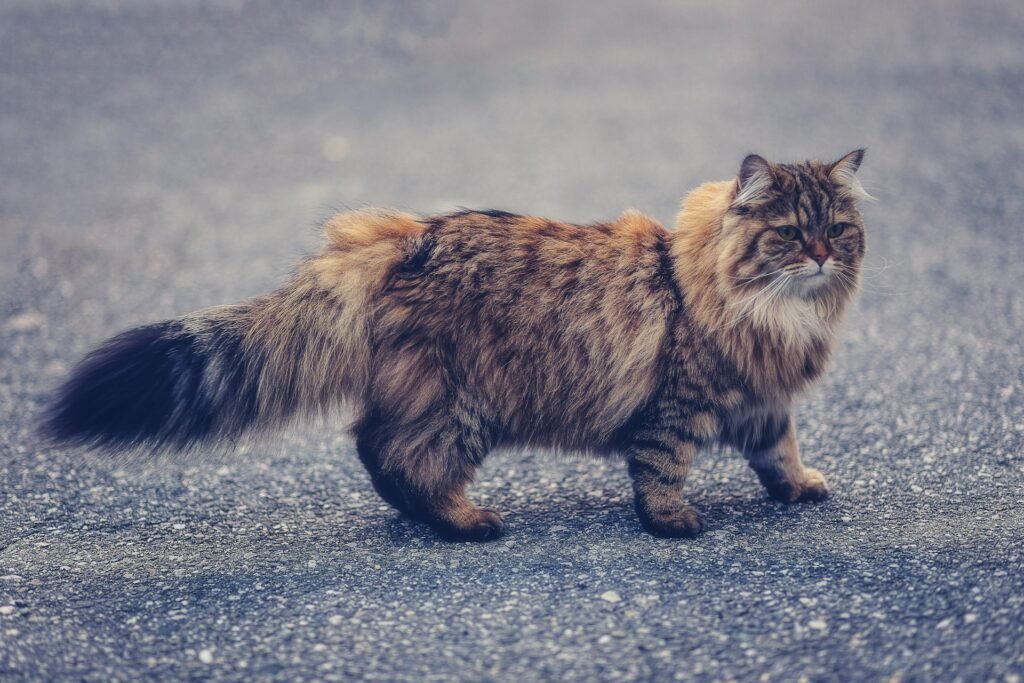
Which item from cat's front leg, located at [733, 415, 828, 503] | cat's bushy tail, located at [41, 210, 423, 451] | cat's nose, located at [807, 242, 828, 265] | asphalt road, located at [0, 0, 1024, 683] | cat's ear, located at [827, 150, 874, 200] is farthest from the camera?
cat's front leg, located at [733, 415, 828, 503]

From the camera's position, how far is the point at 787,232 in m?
3.47

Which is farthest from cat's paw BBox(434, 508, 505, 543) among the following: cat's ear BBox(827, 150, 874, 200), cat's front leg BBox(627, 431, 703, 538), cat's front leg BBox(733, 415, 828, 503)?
cat's ear BBox(827, 150, 874, 200)

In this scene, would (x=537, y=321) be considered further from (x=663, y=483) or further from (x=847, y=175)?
(x=847, y=175)

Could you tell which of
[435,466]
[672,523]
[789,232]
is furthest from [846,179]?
[435,466]

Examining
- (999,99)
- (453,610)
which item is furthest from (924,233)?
(453,610)

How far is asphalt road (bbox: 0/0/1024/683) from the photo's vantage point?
3.03 meters

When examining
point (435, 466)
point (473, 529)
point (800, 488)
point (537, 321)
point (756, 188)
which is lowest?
point (473, 529)

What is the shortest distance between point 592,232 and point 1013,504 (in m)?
1.75

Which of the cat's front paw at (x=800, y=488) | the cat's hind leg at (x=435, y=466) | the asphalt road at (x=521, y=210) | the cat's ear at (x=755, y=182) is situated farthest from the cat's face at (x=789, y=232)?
the cat's hind leg at (x=435, y=466)

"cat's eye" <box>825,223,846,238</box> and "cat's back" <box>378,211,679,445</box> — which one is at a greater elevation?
"cat's eye" <box>825,223,846,238</box>

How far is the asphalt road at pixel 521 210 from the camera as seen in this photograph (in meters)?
3.03

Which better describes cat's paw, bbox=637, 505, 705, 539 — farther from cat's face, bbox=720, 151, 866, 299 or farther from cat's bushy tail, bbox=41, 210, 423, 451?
cat's bushy tail, bbox=41, 210, 423, 451

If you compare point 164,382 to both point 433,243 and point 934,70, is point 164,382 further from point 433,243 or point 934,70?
point 934,70

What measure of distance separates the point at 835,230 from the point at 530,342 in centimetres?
109
